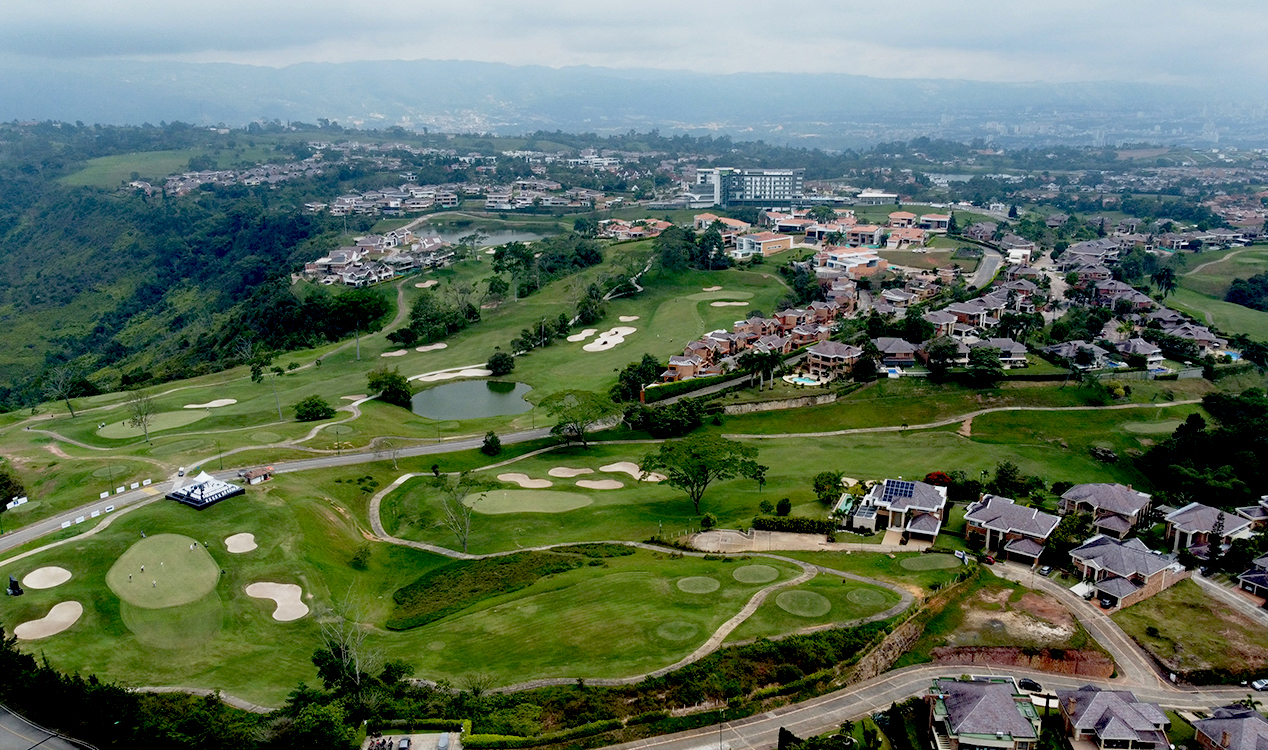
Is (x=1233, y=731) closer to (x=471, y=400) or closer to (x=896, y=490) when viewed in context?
(x=896, y=490)

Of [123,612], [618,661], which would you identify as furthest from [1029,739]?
[123,612]

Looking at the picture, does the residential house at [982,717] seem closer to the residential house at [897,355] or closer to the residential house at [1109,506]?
the residential house at [1109,506]

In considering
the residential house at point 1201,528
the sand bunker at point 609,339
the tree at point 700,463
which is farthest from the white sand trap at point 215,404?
the residential house at point 1201,528

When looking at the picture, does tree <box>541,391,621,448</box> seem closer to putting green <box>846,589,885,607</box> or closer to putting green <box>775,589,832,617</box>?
putting green <box>775,589,832,617</box>

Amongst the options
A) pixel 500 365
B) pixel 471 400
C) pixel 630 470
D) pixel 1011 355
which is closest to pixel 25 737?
pixel 630 470

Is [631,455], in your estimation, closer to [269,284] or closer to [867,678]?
[867,678]
